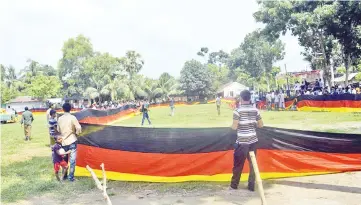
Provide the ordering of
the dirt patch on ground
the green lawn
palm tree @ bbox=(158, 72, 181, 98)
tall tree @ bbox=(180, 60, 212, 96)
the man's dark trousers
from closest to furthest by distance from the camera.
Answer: the dirt patch on ground
the man's dark trousers
the green lawn
palm tree @ bbox=(158, 72, 181, 98)
tall tree @ bbox=(180, 60, 212, 96)

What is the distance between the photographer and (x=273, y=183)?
23.7 ft

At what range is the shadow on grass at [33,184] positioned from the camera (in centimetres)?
772

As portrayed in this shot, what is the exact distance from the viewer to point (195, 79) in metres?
69.4

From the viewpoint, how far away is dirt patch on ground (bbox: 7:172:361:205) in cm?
622

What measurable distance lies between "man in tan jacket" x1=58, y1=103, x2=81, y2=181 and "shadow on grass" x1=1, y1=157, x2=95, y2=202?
0.53 meters

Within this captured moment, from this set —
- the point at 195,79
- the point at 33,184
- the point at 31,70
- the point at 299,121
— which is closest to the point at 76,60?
the point at 31,70

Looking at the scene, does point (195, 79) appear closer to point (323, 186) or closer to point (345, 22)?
point (345, 22)

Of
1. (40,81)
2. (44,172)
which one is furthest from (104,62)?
(44,172)

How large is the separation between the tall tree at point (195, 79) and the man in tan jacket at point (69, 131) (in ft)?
201

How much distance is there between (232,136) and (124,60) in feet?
237

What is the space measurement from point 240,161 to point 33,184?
15.6 feet

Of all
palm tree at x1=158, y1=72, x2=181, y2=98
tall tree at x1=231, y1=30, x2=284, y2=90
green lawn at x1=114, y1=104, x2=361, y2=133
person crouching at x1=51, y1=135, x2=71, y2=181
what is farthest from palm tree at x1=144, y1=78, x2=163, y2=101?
person crouching at x1=51, y1=135, x2=71, y2=181

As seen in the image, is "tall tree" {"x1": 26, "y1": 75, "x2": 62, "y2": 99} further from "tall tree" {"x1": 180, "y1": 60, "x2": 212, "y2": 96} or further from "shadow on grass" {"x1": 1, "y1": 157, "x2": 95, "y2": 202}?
"shadow on grass" {"x1": 1, "y1": 157, "x2": 95, "y2": 202}

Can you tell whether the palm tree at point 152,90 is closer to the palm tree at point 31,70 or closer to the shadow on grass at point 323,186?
the palm tree at point 31,70
